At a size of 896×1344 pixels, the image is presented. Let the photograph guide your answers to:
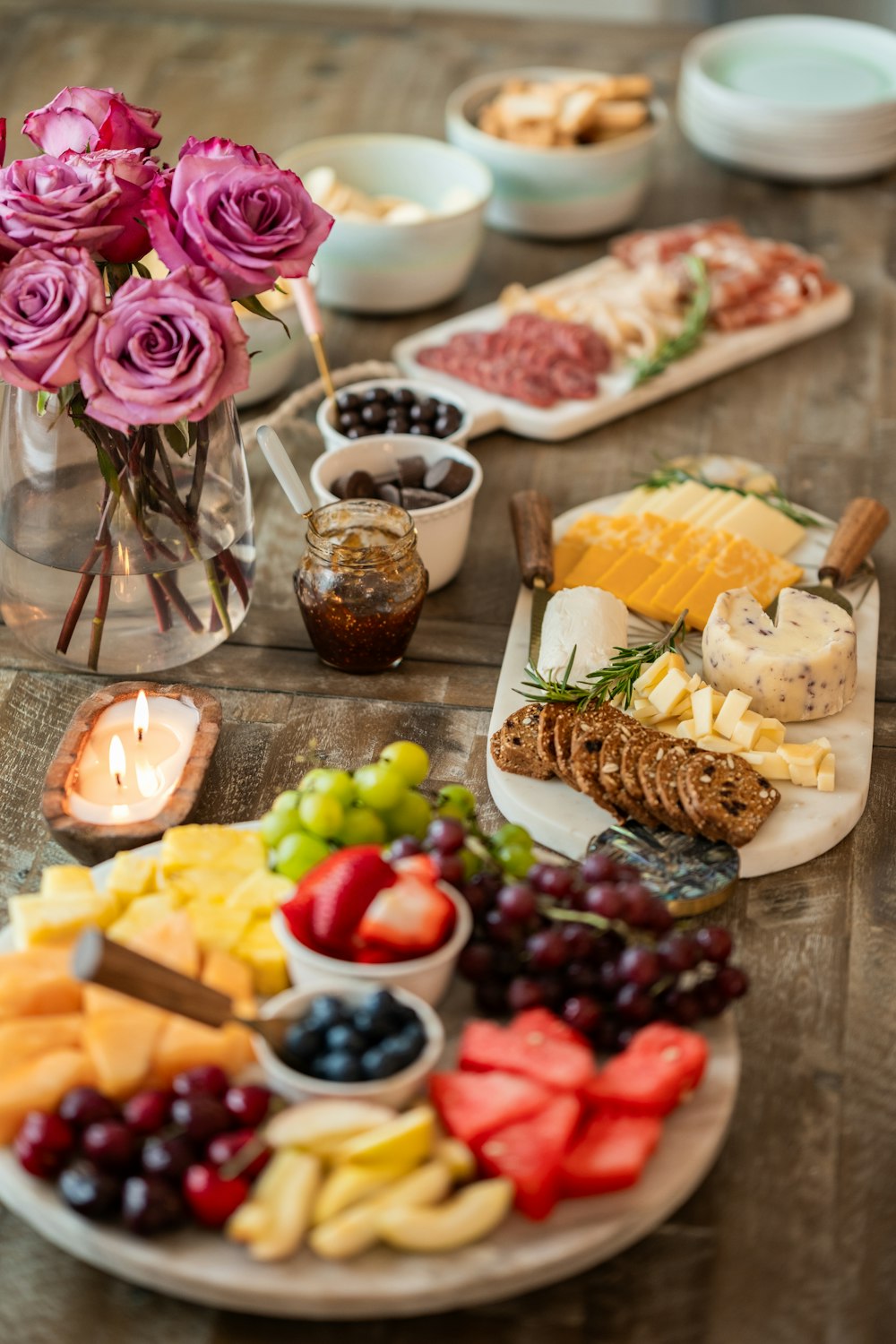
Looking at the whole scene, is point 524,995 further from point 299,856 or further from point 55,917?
point 55,917

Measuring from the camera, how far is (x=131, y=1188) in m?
1.05

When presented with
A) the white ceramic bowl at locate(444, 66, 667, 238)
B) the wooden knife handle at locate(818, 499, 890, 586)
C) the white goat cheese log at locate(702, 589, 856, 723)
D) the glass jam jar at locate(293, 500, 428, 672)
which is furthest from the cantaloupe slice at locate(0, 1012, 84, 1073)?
the white ceramic bowl at locate(444, 66, 667, 238)

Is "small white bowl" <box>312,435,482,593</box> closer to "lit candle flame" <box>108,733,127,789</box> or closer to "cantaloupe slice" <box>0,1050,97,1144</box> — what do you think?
"lit candle flame" <box>108,733,127,789</box>

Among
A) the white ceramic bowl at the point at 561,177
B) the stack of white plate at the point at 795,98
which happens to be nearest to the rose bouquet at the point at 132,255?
the white ceramic bowl at the point at 561,177

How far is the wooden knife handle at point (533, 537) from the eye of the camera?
1865mm

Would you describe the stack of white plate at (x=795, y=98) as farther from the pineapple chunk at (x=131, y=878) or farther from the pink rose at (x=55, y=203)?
the pineapple chunk at (x=131, y=878)

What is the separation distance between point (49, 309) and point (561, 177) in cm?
158

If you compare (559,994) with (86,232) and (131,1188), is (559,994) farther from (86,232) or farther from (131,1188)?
(86,232)

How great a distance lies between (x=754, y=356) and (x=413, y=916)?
161 cm

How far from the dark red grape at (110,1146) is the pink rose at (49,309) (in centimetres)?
68

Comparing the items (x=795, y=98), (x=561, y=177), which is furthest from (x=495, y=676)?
(x=795, y=98)

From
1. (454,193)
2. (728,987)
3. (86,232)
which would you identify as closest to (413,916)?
(728,987)

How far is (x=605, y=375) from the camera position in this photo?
2.36 metres

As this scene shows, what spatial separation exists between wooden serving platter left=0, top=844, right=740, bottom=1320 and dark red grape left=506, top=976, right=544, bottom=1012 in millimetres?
147
